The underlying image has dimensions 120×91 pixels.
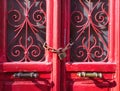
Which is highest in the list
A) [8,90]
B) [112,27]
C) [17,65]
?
[112,27]

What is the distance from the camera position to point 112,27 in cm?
273

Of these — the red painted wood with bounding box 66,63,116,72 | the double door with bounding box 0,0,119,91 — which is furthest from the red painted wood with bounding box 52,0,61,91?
the red painted wood with bounding box 66,63,116,72

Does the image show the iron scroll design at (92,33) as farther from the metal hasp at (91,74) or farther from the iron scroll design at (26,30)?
the iron scroll design at (26,30)

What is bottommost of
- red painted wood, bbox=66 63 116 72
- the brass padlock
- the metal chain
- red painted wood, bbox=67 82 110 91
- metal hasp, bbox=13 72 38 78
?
red painted wood, bbox=67 82 110 91

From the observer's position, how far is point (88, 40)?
2.76 metres

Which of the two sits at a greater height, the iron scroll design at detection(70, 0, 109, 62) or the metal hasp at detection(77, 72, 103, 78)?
the iron scroll design at detection(70, 0, 109, 62)

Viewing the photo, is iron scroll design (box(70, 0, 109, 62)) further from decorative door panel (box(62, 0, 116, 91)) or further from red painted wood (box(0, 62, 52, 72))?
red painted wood (box(0, 62, 52, 72))

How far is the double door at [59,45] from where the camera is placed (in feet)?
8.92

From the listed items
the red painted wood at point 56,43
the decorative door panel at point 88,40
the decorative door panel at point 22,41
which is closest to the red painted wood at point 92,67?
the decorative door panel at point 88,40

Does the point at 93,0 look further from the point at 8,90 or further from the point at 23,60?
the point at 8,90

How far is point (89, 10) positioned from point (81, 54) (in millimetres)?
400

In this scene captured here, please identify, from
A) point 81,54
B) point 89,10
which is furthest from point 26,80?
point 89,10

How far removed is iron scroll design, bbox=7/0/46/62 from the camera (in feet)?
9.05

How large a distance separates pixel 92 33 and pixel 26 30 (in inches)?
23.3
